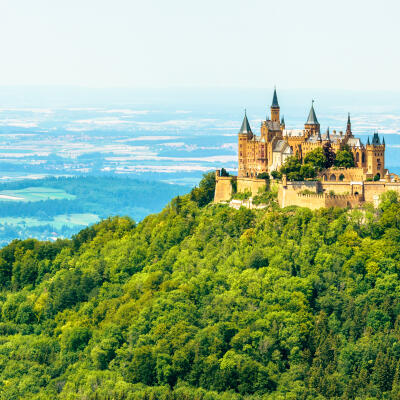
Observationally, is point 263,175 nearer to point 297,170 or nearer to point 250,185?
point 250,185

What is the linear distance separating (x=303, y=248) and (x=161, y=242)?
54.7ft

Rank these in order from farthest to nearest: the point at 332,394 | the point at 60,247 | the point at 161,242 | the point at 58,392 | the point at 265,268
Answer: the point at 60,247 < the point at 161,242 < the point at 265,268 < the point at 58,392 < the point at 332,394

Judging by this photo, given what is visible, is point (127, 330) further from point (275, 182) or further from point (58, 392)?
point (275, 182)

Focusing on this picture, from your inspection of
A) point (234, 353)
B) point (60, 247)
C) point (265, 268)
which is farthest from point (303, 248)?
point (60, 247)

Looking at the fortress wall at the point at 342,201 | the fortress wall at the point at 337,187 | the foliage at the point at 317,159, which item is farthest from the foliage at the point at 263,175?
the fortress wall at the point at 342,201

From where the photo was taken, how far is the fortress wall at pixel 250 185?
89375mm

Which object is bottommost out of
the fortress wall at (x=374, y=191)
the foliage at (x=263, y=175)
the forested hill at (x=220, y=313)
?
the forested hill at (x=220, y=313)

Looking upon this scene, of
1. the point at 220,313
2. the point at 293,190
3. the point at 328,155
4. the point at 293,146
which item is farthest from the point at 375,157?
the point at 220,313

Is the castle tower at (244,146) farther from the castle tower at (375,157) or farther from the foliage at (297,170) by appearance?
the castle tower at (375,157)

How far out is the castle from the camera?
84.1m

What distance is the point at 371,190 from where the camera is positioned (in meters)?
83.7

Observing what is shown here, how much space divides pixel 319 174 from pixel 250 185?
6.64 m

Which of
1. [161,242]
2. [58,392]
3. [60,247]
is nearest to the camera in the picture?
[58,392]

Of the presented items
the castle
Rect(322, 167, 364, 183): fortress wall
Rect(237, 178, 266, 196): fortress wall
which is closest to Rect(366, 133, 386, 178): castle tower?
the castle
